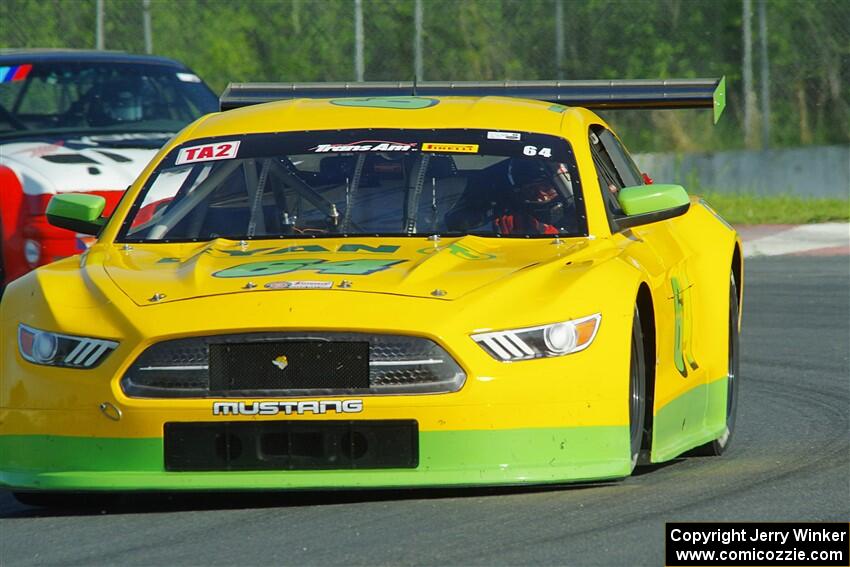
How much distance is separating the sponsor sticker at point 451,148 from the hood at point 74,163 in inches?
173

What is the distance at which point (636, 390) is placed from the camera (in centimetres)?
623

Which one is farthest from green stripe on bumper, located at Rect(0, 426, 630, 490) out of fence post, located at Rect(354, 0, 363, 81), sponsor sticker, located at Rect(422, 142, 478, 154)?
fence post, located at Rect(354, 0, 363, 81)

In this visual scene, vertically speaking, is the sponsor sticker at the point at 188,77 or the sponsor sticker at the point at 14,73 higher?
the sponsor sticker at the point at 14,73

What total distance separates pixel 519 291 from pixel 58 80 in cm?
780

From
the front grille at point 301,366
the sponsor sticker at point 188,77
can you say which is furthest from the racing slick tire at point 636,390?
the sponsor sticker at point 188,77

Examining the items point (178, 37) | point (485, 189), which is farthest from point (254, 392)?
point (178, 37)

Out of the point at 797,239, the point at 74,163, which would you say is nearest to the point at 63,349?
the point at 74,163

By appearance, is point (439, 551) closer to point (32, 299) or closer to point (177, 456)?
point (177, 456)

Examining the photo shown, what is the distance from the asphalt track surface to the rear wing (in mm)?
1959

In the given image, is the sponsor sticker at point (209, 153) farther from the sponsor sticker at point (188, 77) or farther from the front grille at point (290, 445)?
the sponsor sticker at point (188, 77)

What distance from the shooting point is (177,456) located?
5832 millimetres

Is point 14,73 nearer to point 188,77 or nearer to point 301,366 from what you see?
point 188,77

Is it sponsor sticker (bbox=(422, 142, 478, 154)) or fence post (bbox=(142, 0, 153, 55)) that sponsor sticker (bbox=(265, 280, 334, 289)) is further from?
fence post (bbox=(142, 0, 153, 55))

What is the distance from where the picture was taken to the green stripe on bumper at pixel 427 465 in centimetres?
575
